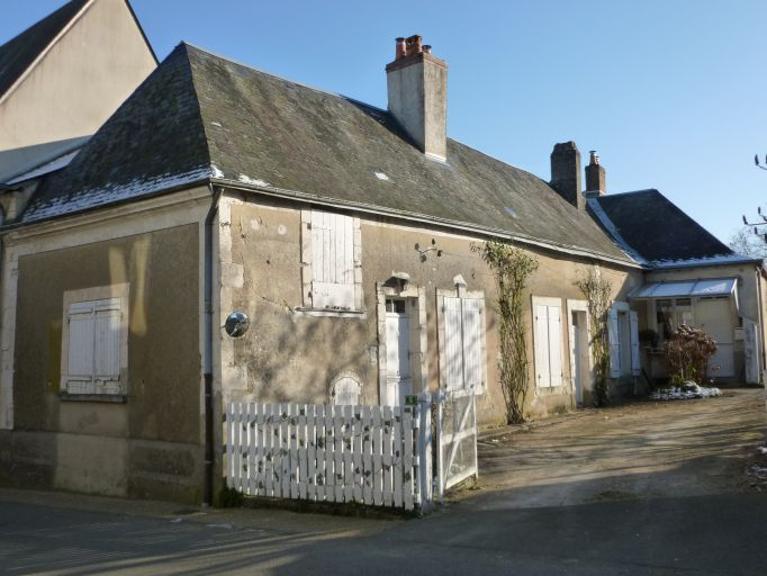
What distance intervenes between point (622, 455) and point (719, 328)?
11.0 metres

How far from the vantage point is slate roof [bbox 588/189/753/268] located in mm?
19000

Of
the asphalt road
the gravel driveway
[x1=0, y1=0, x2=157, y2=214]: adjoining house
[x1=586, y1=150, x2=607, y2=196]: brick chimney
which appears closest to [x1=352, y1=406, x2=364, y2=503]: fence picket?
the asphalt road

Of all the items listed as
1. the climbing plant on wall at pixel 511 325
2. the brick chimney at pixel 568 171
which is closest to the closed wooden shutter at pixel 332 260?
the climbing plant on wall at pixel 511 325

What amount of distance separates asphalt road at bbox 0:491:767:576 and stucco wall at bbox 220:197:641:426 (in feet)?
5.98

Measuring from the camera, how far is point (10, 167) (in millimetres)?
12977

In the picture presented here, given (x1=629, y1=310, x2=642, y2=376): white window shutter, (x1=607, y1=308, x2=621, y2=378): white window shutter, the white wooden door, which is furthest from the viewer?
(x1=629, y1=310, x2=642, y2=376): white window shutter

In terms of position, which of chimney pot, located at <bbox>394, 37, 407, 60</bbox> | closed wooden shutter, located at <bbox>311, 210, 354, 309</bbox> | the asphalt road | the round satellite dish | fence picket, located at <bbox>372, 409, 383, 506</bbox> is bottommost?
the asphalt road

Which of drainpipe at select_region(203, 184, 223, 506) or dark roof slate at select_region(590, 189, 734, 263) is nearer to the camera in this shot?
drainpipe at select_region(203, 184, 223, 506)

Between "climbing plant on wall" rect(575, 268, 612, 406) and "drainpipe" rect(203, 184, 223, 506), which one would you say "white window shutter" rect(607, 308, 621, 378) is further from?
"drainpipe" rect(203, 184, 223, 506)

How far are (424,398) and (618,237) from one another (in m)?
15.3

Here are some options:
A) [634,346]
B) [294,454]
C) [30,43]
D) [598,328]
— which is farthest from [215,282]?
[634,346]

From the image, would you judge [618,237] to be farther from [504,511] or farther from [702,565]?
[702,565]

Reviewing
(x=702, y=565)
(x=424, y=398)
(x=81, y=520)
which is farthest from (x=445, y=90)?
(x=702, y=565)

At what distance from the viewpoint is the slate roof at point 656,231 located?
19.0 m
